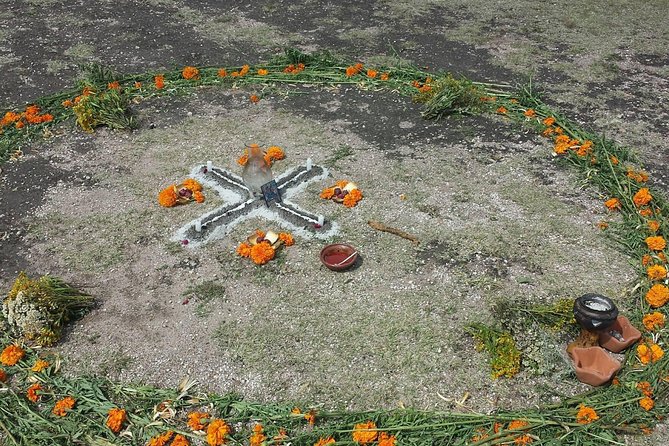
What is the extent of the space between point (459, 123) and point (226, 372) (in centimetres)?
503

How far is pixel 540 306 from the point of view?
555 cm

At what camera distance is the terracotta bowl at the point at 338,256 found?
5.96 meters

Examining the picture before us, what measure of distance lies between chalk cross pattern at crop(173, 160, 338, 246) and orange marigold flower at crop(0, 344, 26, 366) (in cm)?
194

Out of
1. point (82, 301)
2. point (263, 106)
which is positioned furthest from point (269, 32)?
point (82, 301)

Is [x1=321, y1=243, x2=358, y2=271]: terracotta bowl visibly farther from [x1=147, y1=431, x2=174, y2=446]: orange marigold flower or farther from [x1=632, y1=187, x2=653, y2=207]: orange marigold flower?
[x1=632, y1=187, x2=653, y2=207]: orange marigold flower

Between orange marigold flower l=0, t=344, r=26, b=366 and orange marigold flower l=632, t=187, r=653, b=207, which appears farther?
orange marigold flower l=632, t=187, r=653, b=207

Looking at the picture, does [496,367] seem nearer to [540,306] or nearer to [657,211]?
[540,306]

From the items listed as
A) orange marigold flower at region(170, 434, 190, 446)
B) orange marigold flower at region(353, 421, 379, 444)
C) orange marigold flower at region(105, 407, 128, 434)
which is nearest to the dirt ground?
orange marigold flower at region(353, 421, 379, 444)

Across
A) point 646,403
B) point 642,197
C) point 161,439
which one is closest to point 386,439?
point 161,439

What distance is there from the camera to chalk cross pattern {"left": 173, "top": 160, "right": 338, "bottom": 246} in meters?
6.53

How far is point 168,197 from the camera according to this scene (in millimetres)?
6875

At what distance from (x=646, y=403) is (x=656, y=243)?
206cm

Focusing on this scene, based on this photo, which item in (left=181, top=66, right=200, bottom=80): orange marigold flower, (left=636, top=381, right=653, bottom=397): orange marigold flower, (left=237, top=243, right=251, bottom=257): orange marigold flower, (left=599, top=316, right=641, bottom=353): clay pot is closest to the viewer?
(left=636, top=381, right=653, bottom=397): orange marigold flower

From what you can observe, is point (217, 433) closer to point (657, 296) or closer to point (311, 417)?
point (311, 417)
